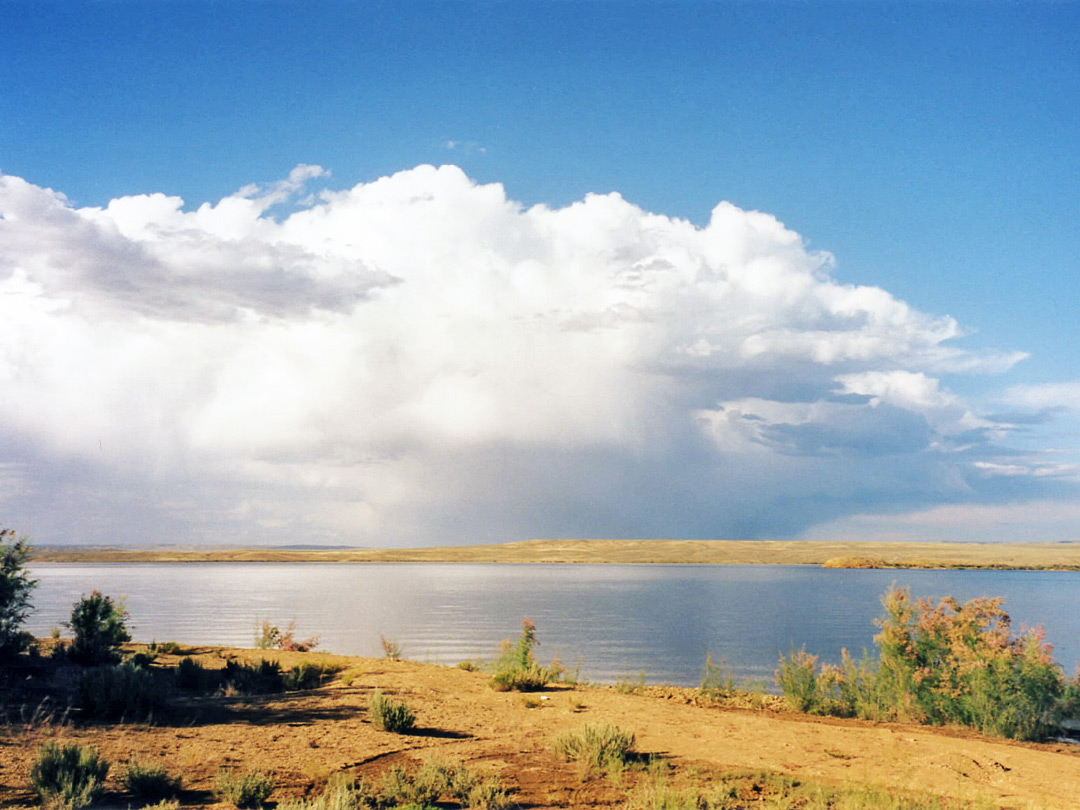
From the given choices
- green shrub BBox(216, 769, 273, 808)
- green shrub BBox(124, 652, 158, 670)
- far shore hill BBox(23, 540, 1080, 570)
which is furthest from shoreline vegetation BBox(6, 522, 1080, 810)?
far shore hill BBox(23, 540, 1080, 570)

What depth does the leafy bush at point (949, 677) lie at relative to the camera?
13.9 meters

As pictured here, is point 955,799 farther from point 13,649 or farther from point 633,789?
point 13,649

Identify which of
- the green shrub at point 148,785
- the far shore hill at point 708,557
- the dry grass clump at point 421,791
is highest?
the green shrub at point 148,785

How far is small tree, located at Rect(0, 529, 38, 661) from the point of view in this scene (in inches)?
585

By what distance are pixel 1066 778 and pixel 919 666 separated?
497 centimetres

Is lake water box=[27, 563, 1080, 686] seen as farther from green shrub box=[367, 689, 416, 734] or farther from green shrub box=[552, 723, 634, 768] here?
green shrub box=[367, 689, 416, 734]

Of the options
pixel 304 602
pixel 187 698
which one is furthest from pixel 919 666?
pixel 304 602

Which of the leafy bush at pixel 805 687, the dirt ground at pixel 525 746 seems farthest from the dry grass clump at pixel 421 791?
the leafy bush at pixel 805 687

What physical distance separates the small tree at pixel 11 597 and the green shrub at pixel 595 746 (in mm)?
11395

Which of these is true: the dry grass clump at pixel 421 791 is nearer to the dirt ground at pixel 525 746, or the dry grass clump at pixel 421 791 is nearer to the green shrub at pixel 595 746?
the dirt ground at pixel 525 746

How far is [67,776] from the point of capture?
8.05 m

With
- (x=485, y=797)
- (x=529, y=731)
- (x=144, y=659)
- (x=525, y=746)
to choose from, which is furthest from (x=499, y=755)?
(x=144, y=659)

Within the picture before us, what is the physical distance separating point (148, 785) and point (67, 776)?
32.7 inches

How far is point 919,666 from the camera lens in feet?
50.3
